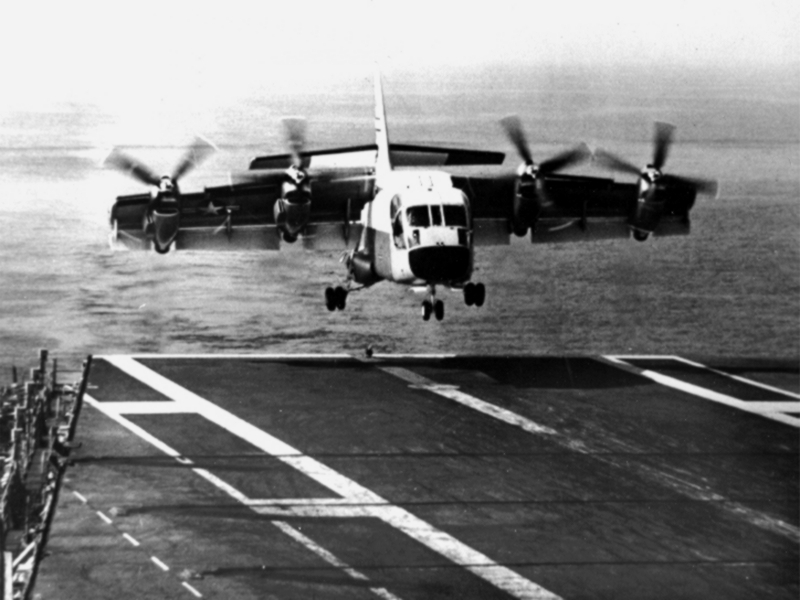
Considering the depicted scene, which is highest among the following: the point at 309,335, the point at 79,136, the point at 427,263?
the point at 79,136

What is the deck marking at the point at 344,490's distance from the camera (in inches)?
774

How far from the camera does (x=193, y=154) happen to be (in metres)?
32.3

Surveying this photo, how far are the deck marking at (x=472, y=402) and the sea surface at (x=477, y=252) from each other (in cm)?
407

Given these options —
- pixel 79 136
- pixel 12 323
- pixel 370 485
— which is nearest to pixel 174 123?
pixel 79 136

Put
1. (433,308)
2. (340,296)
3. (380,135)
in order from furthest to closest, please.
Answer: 1. (380,135)
2. (340,296)
3. (433,308)

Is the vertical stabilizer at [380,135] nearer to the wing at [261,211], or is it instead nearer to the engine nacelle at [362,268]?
the wing at [261,211]

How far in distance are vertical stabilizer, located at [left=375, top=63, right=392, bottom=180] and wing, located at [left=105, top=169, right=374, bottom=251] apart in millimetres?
499

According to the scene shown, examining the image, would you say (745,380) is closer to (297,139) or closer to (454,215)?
(454,215)

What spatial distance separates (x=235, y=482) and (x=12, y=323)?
31538 millimetres

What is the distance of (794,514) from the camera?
22.6 m

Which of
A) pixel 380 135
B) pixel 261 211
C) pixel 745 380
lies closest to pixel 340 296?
pixel 261 211

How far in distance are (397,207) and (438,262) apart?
1870 mm

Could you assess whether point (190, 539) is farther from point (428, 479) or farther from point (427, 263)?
point (427, 263)

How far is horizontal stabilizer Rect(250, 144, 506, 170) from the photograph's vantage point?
2884 centimetres
